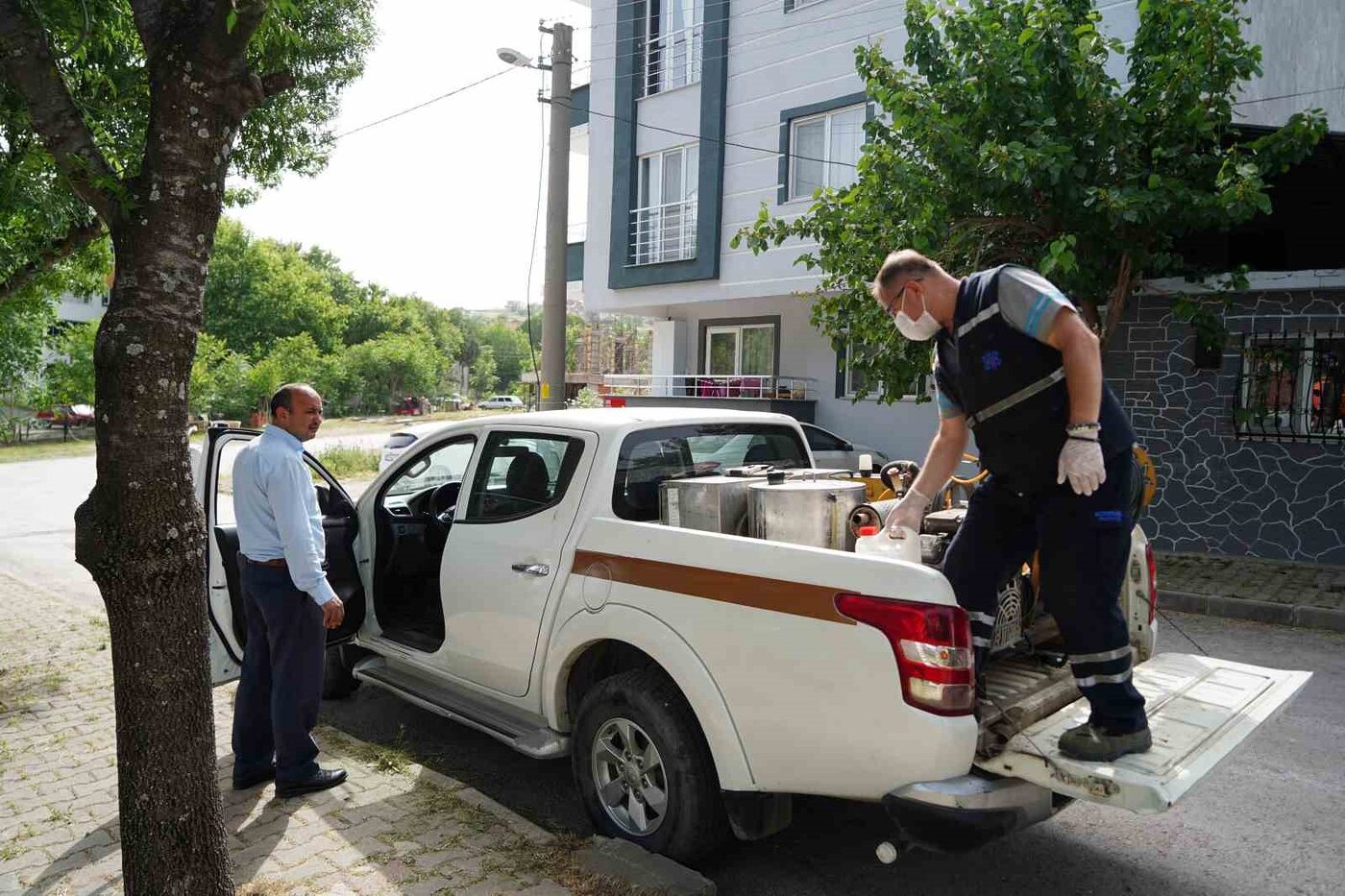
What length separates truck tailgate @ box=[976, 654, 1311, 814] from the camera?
2816 mm

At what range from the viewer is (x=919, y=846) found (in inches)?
115

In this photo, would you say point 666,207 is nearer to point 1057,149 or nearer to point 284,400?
point 1057,149

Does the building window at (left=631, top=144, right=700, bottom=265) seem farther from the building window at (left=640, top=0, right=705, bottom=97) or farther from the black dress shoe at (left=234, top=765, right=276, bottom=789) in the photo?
the black dress shoe at (left=234, top=765, right=276, bottom=789)

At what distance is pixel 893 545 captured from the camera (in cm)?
348

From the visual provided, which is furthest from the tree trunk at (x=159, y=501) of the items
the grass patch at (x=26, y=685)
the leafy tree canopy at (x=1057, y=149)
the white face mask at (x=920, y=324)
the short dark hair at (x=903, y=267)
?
the leafy tree canopy at (x=1057, y=149)

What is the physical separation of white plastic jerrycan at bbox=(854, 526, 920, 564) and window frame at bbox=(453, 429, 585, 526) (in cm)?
133

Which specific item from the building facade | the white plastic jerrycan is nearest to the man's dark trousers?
the white plastic jerrycan

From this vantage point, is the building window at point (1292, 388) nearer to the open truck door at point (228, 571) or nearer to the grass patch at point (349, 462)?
the open truck door at point (228, 571)

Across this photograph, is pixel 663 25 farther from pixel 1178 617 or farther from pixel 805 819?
pixel 805 819

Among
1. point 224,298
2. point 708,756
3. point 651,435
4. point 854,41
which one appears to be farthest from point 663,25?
point 224,298

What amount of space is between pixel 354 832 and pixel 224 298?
→ 2236 inches

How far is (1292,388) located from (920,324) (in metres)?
8.92

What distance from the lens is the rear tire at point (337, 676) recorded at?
552 centimetres

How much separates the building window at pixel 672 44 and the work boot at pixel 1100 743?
16118 mm
